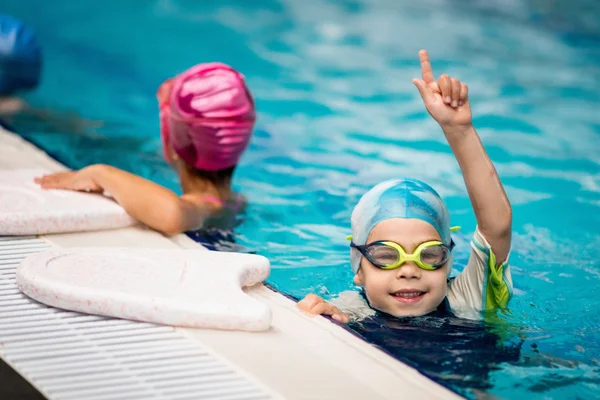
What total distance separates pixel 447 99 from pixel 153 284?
4.60 feet

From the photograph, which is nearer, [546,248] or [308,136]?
[546,248]

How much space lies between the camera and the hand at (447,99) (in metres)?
3.48

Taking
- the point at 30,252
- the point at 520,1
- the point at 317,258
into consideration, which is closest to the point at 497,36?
the point at 520,1

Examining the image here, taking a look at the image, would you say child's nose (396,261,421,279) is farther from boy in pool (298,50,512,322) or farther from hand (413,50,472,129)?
hand (413,50,472,129)

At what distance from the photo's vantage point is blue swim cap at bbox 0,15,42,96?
7.13 m

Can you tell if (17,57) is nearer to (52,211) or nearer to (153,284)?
(52,211)

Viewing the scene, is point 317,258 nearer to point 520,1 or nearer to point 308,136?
point 308,136

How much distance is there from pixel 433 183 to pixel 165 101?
7.59 feet

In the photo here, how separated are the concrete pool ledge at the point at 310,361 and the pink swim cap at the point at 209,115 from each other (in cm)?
142

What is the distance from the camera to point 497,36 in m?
10.5

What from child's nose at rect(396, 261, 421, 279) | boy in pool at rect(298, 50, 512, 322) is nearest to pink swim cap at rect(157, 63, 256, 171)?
boy in pool at rect(298, 50, 512, 322)

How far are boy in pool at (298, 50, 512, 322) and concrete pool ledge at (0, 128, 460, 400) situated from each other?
7.6 inches

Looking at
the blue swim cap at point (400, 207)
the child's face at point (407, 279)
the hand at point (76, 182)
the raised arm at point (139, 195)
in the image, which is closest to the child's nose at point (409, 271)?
the child's face at point (407, 279)

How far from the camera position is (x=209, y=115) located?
5004mm
